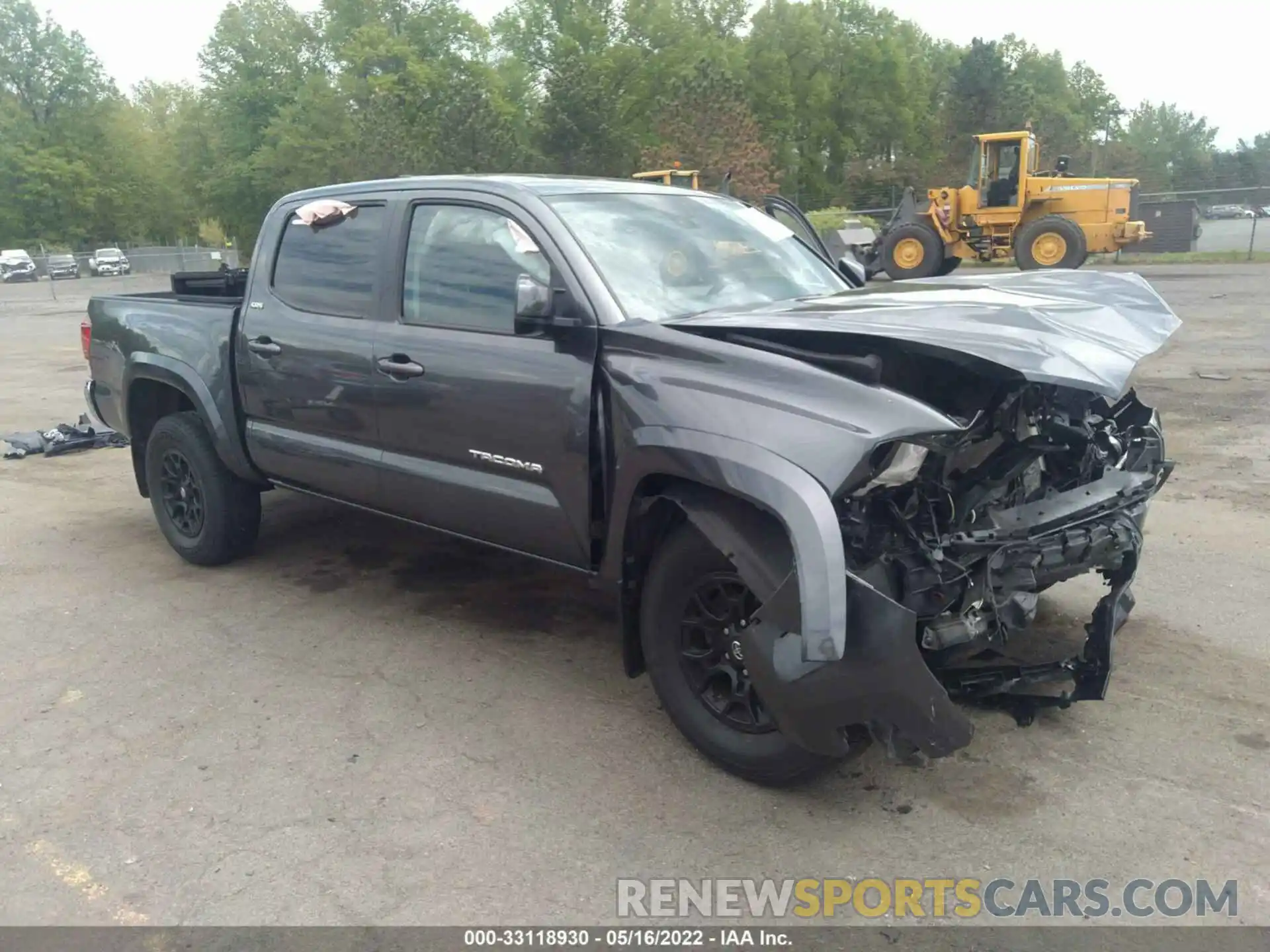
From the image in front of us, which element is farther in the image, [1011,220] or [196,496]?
[1011,220]

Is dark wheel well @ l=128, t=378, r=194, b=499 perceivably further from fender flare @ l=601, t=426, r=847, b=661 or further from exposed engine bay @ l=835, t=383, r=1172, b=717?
exposed engine bay @ l=835, t=383, r=1172, b=717

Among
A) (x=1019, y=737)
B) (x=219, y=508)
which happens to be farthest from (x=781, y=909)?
(x=219, y=508)

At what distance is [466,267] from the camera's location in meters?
4.19

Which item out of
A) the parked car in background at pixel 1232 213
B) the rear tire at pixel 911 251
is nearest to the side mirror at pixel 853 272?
the rear tire at pixel 911 251

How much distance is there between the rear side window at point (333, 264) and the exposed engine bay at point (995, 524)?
2555mm

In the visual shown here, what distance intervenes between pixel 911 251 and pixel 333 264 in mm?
18795

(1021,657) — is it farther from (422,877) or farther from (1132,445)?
(422,877)

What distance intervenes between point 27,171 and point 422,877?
6674 cm

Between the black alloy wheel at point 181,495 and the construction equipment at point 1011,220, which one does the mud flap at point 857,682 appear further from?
the construction equipment at point 1011,220

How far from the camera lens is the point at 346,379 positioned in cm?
454

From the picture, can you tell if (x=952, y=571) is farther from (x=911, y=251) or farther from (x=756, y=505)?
(x=911, y=251)

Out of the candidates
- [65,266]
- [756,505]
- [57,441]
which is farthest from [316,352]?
[65,266]

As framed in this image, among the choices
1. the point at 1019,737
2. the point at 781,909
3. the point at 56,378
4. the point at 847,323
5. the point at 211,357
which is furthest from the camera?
the point at 56,378

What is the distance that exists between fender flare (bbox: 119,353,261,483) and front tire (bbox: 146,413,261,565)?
0.11 meters
